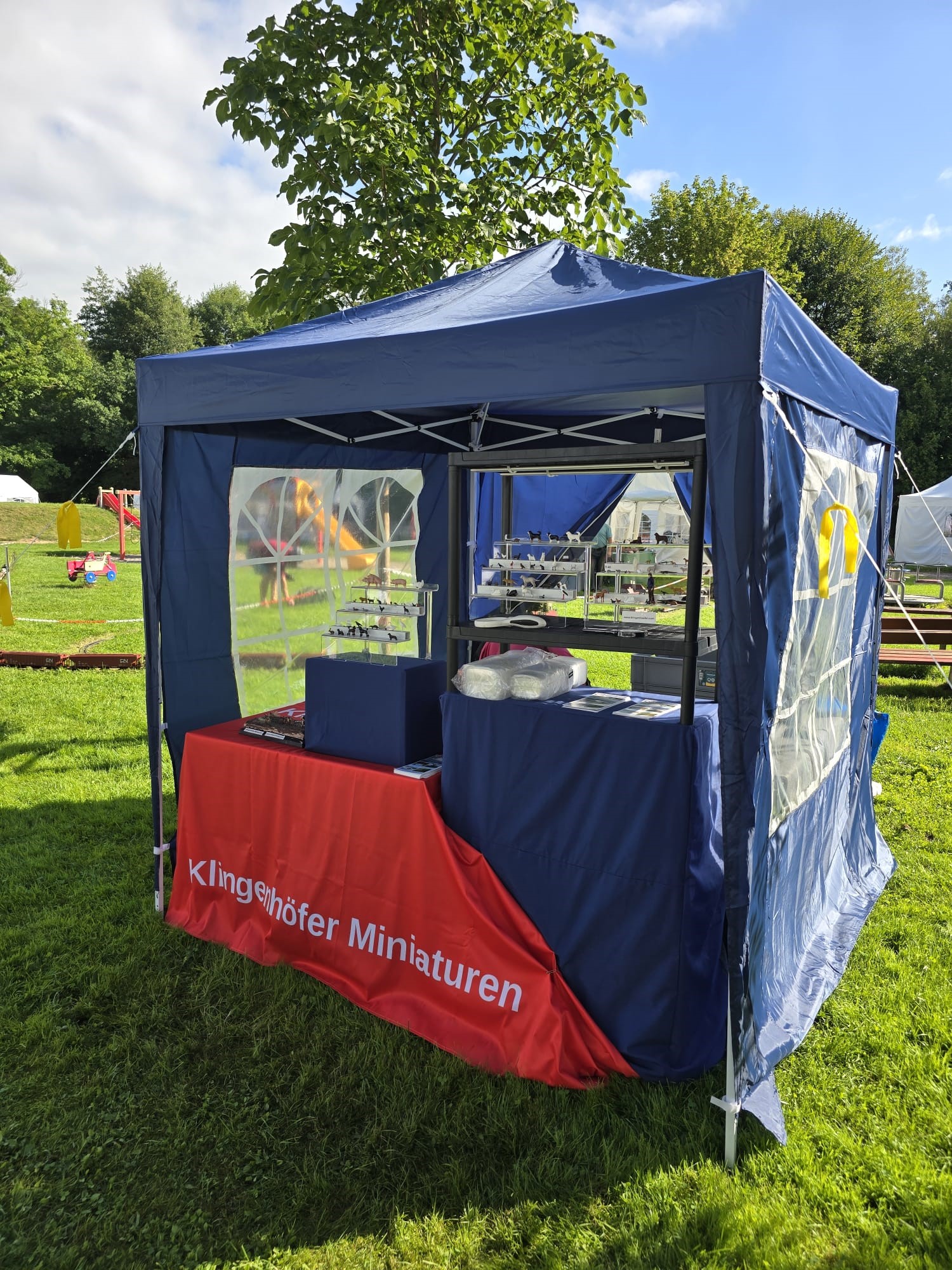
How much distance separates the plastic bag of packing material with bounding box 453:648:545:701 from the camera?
272cm

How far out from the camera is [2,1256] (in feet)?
6.27

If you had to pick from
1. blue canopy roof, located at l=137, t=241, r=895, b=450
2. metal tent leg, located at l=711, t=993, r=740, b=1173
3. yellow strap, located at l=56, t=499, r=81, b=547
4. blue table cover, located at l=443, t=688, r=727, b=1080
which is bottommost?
metal tent leg, located at l=711, t=993, r=740, b=1173

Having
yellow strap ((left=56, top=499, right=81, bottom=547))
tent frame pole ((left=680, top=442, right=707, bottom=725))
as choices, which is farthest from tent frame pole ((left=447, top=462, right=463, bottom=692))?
yellow strap ((left=56, top=499, right=81, bottom=547))

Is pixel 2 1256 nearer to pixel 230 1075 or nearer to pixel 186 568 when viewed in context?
pixel 230 1075

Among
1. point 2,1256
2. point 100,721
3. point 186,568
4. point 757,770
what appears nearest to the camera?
point 2,1256

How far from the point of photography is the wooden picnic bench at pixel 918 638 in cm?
776

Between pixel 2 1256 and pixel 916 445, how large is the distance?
2721cm

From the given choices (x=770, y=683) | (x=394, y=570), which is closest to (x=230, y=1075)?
(x=770, y=683)

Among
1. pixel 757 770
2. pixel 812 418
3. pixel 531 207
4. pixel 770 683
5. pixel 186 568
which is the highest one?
pixel 531 207

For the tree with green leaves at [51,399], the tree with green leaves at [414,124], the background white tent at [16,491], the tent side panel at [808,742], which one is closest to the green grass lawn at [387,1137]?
the tent side panel at [808,742]

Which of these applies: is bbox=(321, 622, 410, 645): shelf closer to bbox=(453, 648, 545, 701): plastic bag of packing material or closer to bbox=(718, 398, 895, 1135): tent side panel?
bbox=(453, 648, 545, 701): plastic bag of packing material

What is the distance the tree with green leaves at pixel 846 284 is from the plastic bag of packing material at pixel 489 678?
82.6 ft

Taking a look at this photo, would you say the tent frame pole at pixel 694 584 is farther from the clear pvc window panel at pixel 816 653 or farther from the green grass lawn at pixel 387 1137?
the green grass lawn at pixel 387 1137

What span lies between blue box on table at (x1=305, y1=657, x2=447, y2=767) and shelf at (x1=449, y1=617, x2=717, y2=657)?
346mm
